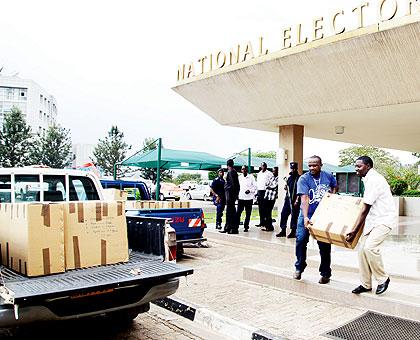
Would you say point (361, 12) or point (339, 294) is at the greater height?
point (361, 12)

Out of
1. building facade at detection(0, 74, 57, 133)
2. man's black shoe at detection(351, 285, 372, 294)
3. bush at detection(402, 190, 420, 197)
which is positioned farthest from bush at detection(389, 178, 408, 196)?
building facade at detection(0, 74, 57, 133)

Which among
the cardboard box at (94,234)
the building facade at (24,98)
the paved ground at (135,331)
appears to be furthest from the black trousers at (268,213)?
the building facade at (24,98)

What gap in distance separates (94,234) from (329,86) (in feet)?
22.1

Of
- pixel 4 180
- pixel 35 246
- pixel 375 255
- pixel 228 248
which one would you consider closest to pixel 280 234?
pixel 228 248

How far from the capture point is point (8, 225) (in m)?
3.90

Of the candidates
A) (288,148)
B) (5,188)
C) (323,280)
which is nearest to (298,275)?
(323,280)

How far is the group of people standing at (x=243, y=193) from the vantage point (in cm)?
1062

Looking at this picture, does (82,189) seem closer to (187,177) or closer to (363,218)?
(363,218)

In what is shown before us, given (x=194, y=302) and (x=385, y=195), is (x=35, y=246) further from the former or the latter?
(x=385, y=195)

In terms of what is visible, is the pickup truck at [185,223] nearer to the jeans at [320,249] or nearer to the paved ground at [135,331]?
the jeans at [320,249]

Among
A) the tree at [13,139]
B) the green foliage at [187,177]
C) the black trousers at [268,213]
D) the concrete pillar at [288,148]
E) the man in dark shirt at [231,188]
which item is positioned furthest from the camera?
the green foliage at [187,177]

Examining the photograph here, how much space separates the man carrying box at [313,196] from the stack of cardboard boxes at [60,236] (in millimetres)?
2360

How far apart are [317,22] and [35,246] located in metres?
6.84

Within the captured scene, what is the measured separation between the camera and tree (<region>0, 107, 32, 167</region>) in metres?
38.0
